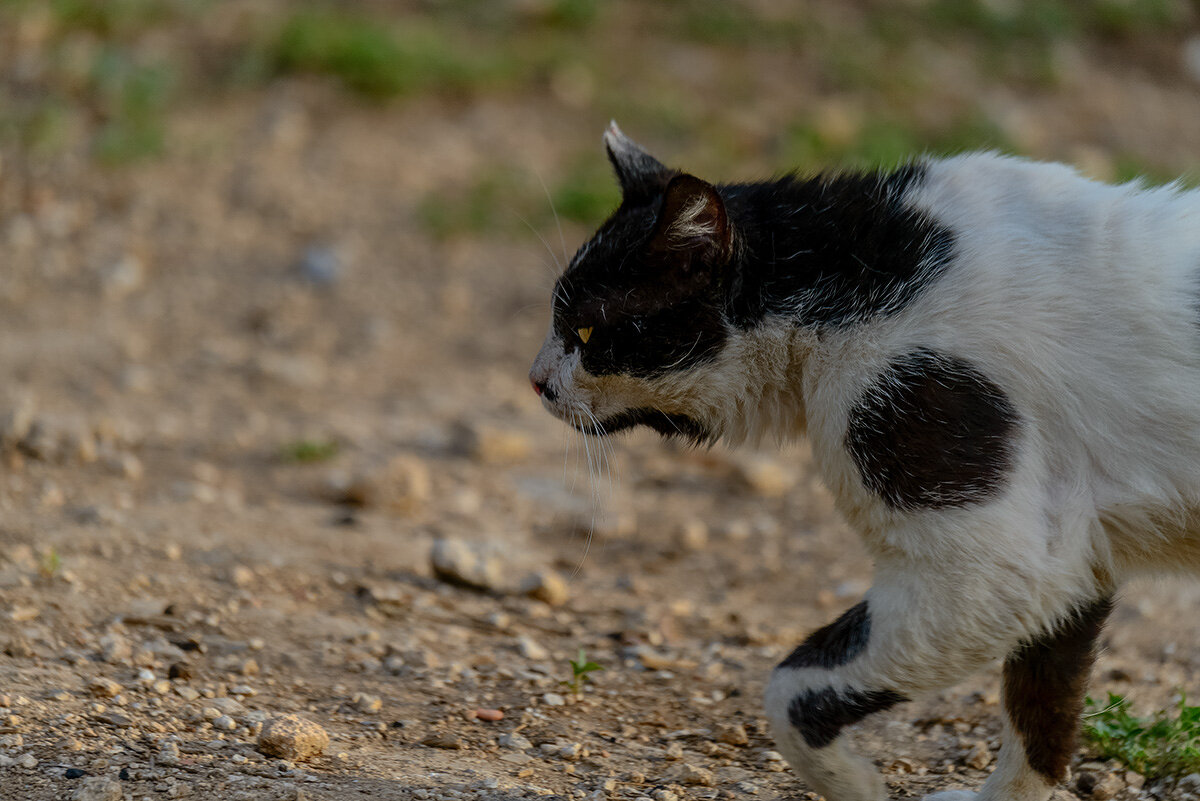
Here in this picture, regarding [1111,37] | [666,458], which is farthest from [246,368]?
[1111,37]

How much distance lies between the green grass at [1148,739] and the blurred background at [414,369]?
0.30 metres

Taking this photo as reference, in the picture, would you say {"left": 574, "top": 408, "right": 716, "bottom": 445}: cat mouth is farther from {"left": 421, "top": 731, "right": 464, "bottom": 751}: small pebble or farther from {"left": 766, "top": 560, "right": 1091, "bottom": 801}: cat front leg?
{"left": 421, "top": 731, "right": 464, "bottom": 751}: small pebble

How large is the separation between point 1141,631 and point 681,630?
57.3 inches

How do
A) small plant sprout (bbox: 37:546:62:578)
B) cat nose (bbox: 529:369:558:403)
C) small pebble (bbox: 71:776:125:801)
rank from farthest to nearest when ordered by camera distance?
small plant sprout (bbox: 37:546:62:578), cat nose (bbox: 529:369:558:403), small pebble (bbox: 71:776:125:801)

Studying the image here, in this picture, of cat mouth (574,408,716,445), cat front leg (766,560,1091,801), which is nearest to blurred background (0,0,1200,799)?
cat mouth (574,408,716,445)

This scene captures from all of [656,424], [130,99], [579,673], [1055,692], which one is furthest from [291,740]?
[130,99]

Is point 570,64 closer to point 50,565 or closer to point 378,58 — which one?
point 378,58

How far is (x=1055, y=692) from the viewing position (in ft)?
9.66

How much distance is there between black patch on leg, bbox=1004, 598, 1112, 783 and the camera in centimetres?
293

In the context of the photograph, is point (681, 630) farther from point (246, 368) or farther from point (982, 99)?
point (982, 99)

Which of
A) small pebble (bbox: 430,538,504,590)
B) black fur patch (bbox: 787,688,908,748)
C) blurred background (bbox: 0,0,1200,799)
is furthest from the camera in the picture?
small pebble (bbox: 430,538,504,590)

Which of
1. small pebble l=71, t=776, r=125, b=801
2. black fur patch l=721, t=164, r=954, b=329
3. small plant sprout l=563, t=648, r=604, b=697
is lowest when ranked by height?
small pebble l=71, t=776, r=125, b=801

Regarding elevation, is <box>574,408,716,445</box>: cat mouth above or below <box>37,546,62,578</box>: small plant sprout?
above

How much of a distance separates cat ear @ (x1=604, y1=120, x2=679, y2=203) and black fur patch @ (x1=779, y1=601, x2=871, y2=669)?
4.09 feet
